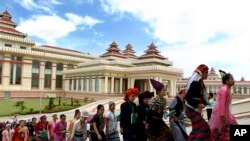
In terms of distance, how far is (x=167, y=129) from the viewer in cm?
542

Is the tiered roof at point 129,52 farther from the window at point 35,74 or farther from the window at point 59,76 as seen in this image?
the window at point 35,74

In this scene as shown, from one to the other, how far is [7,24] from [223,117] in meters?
49.3

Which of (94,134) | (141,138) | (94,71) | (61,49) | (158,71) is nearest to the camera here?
(141,138)

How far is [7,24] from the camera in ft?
158

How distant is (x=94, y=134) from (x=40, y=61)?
43002 mm

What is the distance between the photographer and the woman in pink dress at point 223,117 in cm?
463

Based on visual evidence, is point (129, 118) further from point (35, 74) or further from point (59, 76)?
point (59, 76)

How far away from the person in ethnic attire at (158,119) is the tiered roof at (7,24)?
4536cm

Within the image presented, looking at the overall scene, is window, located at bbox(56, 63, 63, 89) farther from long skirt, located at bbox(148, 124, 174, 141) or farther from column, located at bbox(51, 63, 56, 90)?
long skirt, located at bbox(148, 124, 174, 141)

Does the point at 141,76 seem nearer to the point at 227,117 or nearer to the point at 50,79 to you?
the point at 50,79

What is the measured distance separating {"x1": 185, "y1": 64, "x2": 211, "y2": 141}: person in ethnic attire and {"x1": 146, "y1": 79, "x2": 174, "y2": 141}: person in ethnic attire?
0.71 meters

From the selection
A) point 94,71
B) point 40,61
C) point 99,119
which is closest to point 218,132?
point 99,119

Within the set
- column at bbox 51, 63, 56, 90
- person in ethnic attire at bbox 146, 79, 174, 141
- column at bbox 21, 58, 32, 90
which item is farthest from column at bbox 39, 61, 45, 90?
person in ethnic attire at bbox 146, 79, 174, 141

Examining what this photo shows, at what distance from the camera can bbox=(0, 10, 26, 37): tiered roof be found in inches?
1845
